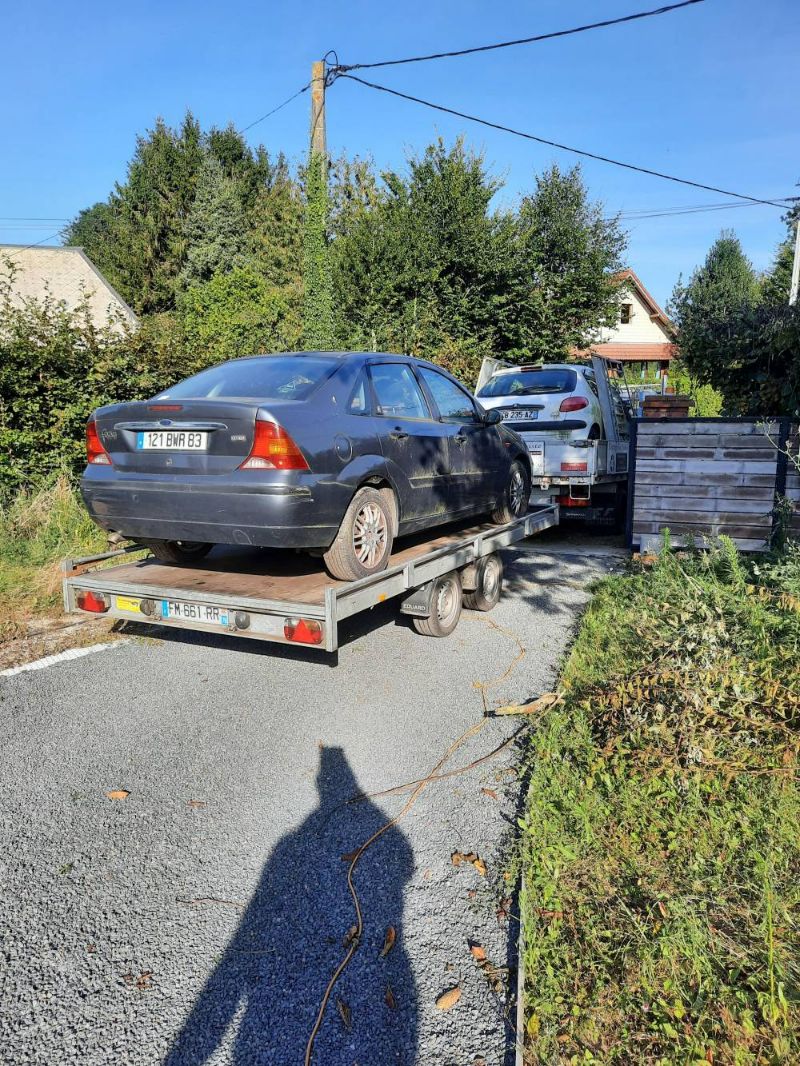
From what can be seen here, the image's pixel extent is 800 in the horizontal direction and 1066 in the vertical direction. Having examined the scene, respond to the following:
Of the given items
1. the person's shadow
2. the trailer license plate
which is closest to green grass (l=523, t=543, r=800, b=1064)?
the person's shadow

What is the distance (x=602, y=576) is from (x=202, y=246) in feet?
115

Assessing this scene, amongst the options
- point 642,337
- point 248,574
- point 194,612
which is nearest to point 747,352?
point 248,574

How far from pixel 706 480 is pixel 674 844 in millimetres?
6344

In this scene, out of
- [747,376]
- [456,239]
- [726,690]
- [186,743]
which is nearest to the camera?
[726,690]

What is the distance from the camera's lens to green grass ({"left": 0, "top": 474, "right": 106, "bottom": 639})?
266 inches

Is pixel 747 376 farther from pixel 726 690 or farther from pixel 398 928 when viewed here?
pixel 398 928

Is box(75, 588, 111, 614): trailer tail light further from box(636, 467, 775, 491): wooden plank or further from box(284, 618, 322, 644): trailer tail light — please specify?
box(636, 467, 775, 491): wooden plank

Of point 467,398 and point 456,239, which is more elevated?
point 456,239

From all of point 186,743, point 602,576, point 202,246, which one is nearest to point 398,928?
point 186,743

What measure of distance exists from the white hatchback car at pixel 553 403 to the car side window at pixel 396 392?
13.7 feet

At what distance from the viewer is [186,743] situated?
14.2ft

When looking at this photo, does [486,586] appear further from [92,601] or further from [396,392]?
[92,601]

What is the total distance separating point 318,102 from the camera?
1527cm

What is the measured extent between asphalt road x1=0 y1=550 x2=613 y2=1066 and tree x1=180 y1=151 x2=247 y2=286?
3537 centimetres
